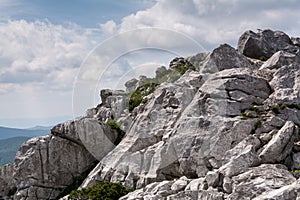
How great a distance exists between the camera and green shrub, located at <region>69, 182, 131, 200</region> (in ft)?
110

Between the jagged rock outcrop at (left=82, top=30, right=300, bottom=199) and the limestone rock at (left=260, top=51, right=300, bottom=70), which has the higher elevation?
the limestone rock at (left=260, top=51, right=300, bottom=70)

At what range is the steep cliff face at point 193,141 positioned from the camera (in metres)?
27.6

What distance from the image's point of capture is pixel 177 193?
92.2ft

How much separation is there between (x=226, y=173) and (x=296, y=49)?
35.6m

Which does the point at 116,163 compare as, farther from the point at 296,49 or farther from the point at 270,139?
the point at 296,49

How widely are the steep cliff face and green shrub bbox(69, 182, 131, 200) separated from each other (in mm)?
1436

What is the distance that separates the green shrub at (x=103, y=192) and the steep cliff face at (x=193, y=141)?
1436 mm

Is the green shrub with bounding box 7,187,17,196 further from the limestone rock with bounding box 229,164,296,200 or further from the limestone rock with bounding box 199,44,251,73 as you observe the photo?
the limestone rock with bounding box 229,164,296,200

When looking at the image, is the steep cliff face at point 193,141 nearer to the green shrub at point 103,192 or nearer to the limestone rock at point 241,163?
the limestone rock at point 241,163

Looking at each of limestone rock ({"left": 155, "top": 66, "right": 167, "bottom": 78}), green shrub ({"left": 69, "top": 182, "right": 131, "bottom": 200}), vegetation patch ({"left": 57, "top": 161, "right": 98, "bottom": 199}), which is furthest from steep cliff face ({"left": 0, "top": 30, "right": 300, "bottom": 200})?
green shrub ({"left": 69, "top": 182, "right": 131, "bottom": 200})

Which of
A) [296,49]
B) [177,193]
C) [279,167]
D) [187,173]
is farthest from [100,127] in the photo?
[296,49]

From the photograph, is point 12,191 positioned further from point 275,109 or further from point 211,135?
point 275,109

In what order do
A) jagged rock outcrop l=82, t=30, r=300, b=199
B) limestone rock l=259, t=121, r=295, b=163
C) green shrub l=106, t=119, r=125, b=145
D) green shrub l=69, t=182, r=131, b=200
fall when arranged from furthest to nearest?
green shrub l=106, t=119, r=125, b=145 < green shrub l=69, t=182, r=131, b=200 < limestone rock l=259, t=121, r=295, b=163 < jagged rock outcrop l=82, t=30, r=300, b=199

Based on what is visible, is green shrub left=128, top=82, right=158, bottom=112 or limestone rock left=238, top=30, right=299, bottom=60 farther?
limestone rock left=238, top=30, right=299, bottom=60
